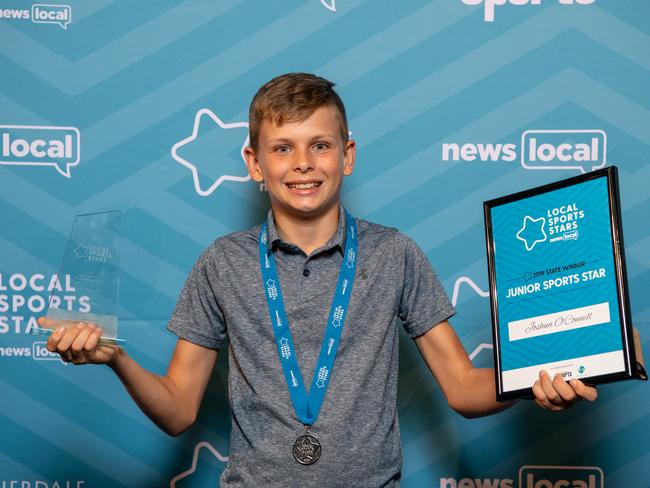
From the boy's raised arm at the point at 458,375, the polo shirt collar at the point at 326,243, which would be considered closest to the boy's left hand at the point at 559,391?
the boy's raised arm at the point at 458,375

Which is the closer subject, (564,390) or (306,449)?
(564,390)

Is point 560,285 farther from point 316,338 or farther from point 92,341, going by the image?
point 92,341

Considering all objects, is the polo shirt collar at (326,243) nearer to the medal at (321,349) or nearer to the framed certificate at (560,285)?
the medal at (321,349)

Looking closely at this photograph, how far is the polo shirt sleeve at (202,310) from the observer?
5.16ft

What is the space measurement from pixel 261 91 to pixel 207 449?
3.37 feet

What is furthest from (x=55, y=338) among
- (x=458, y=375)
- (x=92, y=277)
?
(x=458, y=375)

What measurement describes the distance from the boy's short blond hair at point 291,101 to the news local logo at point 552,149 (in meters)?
0.53

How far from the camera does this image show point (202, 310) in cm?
158

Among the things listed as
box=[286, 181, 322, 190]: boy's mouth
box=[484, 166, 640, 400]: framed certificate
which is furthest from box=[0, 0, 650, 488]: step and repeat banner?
box=[484, 166, 640, 400]: framed certificate

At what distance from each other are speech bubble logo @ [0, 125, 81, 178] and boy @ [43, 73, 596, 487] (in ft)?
2.13

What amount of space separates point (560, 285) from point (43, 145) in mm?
1418

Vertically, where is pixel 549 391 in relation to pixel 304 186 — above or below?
below

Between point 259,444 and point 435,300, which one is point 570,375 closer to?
point 435,300

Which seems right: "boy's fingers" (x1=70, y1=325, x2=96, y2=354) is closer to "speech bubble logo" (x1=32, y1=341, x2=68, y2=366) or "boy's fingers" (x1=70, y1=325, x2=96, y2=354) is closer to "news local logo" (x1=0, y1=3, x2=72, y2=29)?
"speech bubble logo" (x1=32, y1=341, x2=68, y2=366)
